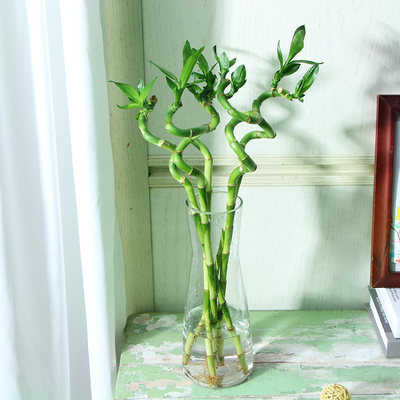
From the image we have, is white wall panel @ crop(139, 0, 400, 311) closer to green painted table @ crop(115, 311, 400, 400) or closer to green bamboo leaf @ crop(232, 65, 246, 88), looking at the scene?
green painted table @ crop(115, 311, 400, 400)

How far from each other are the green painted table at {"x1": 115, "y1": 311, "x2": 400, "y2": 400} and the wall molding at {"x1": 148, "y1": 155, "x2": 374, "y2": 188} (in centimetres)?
28

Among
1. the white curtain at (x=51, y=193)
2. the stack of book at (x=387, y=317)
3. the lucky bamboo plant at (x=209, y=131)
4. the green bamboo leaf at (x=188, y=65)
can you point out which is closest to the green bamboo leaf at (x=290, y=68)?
the lucky bamboo plant at (x=209, y=131)

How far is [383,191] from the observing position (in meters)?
1.05

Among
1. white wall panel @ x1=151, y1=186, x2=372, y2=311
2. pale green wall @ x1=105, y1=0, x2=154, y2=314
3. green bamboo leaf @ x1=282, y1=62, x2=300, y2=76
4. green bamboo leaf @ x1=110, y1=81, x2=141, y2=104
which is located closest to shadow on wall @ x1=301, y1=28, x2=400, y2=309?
white wall panel @ x1=151, y1=186, x2=372, y2=311

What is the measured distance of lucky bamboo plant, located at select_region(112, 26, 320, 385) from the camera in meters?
0.86

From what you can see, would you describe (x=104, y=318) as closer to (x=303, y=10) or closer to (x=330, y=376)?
(x=330, y=376)

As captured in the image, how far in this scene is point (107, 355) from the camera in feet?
3.27

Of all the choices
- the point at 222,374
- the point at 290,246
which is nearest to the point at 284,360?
the point at 222,374

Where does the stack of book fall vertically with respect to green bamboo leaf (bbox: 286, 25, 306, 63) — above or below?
below

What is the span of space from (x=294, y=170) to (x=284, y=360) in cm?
37

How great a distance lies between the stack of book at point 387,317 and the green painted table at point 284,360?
0.06 feet

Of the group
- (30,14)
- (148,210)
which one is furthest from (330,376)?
(30,14)

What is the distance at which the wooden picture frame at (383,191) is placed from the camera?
103 centimetres

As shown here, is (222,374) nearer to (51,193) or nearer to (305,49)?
(51,193)
